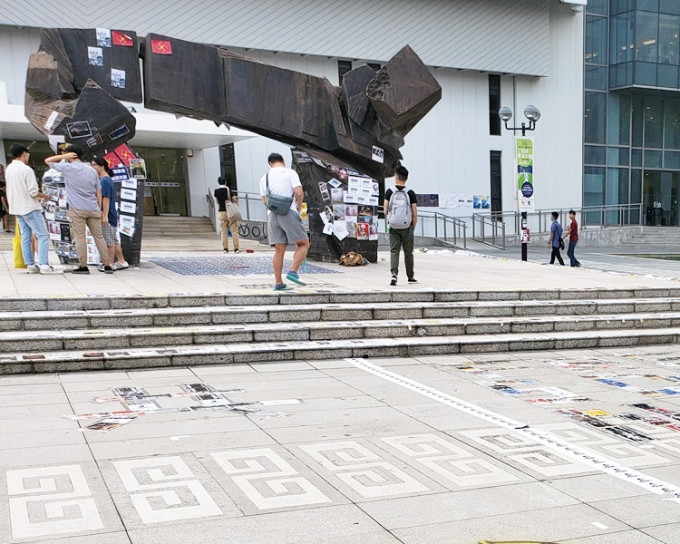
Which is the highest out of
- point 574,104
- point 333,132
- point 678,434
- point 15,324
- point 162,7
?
point 162,7

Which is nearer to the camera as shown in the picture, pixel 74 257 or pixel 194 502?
pixel 194 502

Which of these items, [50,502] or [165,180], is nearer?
[50,502]

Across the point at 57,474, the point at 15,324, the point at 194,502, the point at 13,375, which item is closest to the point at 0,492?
the point at 57,474

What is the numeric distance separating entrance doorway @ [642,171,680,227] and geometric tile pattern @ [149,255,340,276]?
25988 millimetres

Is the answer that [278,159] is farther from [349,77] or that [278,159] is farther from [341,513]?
[341,513]

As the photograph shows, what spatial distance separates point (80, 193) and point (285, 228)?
2.80m

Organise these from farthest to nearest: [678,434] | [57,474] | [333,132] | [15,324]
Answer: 1. [333,132]
2. [15,324]
3. [678,434]
4. [57,474]

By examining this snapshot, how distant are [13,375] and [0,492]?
2.74 metres

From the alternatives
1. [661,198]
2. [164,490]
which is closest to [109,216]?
[164,490]

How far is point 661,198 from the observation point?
34656 mm

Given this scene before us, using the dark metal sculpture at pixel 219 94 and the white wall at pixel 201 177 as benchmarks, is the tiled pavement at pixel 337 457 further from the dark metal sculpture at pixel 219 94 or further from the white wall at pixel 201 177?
the white wall at pixel 201 177

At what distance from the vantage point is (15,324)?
6.90 meters

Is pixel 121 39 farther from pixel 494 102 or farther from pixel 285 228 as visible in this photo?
pixel 494 102

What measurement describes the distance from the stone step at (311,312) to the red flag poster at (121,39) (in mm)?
5242
